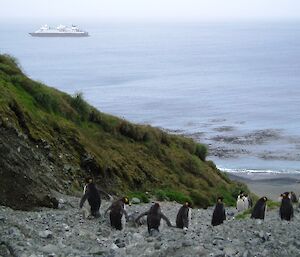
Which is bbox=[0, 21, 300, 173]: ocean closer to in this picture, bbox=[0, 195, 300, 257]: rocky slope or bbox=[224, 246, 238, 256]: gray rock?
bbox=[0, 195, 300, 257]: rocky slope

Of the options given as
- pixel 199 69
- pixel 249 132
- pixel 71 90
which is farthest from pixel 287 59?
pixel 249 132

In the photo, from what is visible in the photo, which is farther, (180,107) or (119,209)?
(180,107)

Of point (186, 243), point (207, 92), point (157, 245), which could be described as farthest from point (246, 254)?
point (207, 92)

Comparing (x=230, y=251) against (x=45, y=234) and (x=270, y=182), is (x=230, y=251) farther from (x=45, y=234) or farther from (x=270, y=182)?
(x=270, y=182)

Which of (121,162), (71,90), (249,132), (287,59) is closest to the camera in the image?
(121,162)

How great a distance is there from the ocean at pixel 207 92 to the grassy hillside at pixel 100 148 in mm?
24731

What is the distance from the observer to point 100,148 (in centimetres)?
2747

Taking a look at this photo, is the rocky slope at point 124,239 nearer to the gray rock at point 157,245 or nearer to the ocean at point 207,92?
the gray rock at point 157,245

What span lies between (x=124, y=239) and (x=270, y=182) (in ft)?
123

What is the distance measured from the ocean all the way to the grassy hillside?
2473cm

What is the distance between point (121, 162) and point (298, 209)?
26.8 ft

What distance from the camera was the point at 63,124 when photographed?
26.6 meters

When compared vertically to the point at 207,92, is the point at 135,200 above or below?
below

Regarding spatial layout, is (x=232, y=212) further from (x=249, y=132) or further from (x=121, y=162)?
(x=249, y=132)
